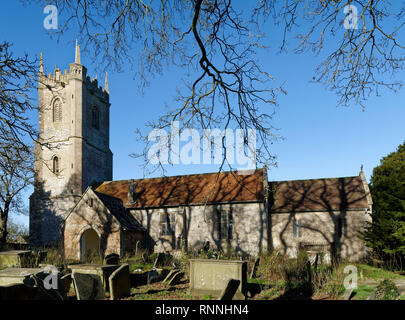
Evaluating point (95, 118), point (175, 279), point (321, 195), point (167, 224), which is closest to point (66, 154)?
point (95, 118)

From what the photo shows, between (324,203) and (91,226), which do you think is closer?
(91,226)

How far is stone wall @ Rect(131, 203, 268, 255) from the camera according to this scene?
25578mm

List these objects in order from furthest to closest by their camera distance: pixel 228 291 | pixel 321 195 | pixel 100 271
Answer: pixel 321 195 → pixel 100 271 → pixel 228 291

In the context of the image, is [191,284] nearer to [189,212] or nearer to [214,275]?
[214,275]

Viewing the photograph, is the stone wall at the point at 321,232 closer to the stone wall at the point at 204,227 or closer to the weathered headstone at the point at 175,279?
the stone wall at the point at 204,227

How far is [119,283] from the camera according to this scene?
1012 cm

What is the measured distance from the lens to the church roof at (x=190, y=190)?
2688 centimetres

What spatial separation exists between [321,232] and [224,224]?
23.3ft

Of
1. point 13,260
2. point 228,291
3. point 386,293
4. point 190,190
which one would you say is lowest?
point 386,293

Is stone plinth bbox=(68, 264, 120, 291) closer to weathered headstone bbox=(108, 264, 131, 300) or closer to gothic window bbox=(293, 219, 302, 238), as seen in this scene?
weathered headstone bbox=(108, 264, 131, 300)

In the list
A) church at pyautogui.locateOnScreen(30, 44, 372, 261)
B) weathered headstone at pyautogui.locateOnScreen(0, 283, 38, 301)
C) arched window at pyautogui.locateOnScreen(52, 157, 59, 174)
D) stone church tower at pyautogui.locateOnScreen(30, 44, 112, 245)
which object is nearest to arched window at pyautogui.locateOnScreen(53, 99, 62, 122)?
stone church tower at pyautogui.locateOnScreen(30, 44, 112, 245)

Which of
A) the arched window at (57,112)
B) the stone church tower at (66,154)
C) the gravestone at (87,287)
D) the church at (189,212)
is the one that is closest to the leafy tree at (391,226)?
the church at (189,212)

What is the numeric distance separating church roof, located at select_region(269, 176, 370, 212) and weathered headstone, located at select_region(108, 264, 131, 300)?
56.5 feet
